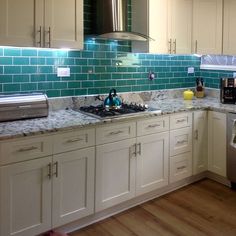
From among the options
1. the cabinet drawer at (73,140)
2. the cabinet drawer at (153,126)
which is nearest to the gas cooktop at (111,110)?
the cabinet drawer at (153,126)

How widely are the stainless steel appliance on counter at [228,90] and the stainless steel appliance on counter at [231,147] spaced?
399 mm

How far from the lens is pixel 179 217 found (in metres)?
2.74

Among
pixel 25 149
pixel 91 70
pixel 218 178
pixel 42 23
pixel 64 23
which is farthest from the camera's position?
pixel 218 178

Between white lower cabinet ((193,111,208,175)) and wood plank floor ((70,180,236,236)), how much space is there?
0.94ft

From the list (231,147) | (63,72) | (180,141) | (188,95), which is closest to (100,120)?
(63,72)

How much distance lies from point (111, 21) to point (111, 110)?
811 mm

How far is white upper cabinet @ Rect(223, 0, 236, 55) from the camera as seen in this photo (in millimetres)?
3400

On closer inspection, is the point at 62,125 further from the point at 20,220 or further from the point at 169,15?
the point at 169,15

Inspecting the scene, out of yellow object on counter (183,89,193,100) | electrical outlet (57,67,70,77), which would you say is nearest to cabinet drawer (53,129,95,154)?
electrical outlet (57,67,70,77)

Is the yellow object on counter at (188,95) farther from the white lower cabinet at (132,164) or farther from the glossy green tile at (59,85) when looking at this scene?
the glossy green tile at (59,85)

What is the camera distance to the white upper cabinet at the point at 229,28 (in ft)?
11.2

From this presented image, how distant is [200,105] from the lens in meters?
3.40

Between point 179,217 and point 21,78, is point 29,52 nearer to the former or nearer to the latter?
point 21,78

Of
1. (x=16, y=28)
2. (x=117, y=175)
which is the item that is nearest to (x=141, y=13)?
(x=16, y=28)
